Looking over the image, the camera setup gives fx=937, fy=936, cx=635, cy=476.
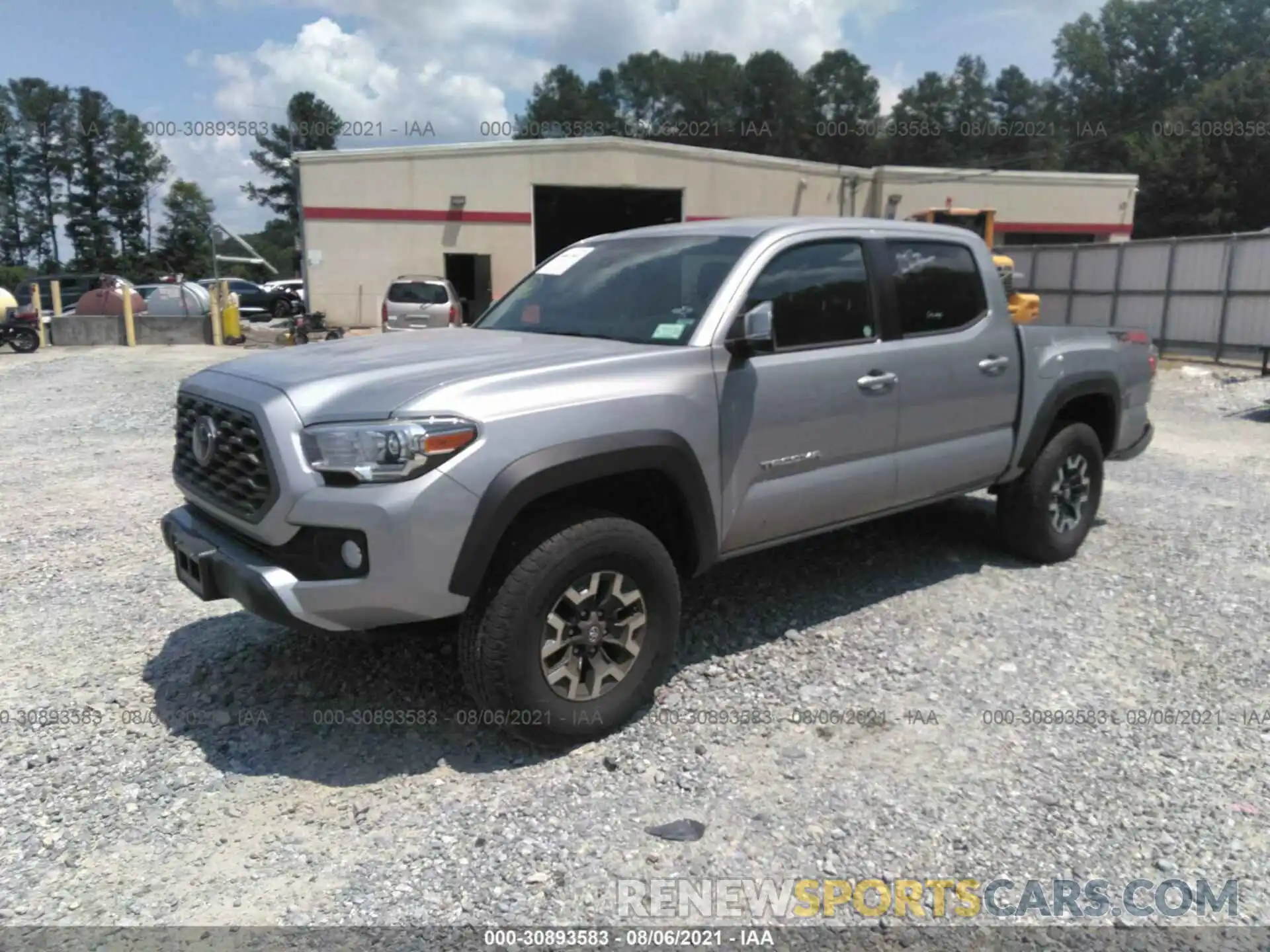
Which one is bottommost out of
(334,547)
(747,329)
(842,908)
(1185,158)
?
(842,908)

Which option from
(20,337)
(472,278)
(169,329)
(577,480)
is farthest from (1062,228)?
(577,480)

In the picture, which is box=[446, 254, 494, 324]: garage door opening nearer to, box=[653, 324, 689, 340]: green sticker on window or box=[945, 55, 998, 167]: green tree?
box=[653, 324, 689, 340]: green sticker on window

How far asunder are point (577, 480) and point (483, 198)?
2466cm

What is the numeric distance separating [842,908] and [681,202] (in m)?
26.9

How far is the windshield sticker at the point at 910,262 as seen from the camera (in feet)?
15.4

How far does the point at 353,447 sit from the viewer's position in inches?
120

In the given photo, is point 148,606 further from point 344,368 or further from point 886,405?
point 886,405

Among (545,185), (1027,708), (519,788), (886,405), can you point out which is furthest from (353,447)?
(545,185)

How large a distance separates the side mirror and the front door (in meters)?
0.05

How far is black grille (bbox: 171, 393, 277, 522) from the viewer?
3.24 metres

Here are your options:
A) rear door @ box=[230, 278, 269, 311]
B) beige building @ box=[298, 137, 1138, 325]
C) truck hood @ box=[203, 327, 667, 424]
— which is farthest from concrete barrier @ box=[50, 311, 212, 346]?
truck hood @ box=[203, 327, 667, 424]

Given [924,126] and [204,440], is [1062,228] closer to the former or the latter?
[204,440]

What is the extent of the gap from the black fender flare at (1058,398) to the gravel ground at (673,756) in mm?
727

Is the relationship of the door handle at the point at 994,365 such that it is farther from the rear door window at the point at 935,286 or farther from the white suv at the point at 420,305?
the white suv at the point at 420,305
